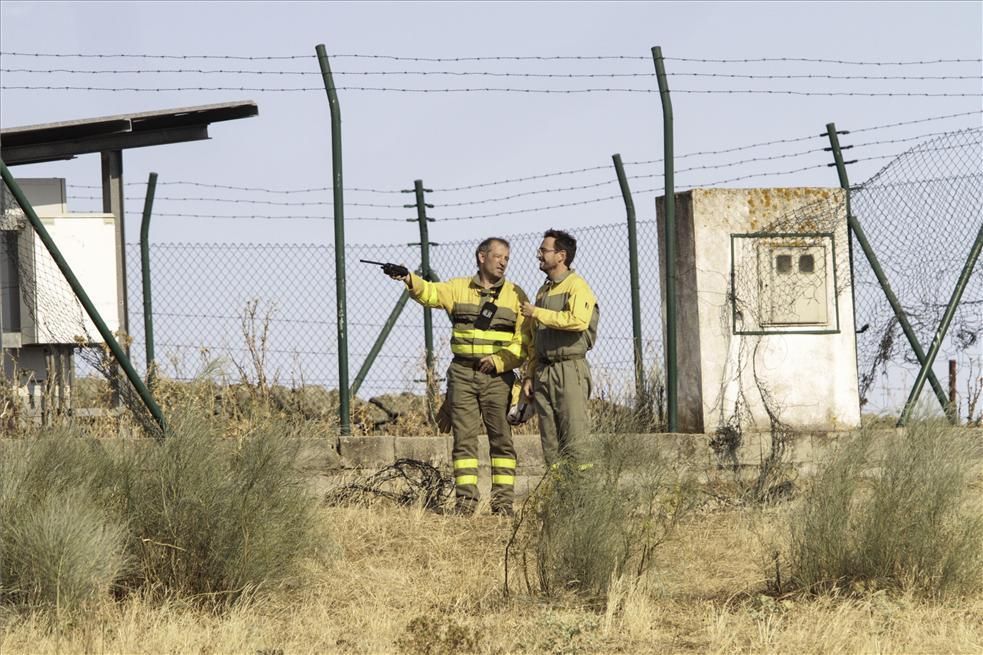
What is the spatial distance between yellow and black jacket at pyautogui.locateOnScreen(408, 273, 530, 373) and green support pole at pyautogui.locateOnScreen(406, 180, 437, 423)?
4.50 ft

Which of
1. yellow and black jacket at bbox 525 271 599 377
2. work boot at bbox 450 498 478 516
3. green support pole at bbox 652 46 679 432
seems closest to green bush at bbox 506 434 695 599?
yellow and black jacket at bbox 525 271 599 377

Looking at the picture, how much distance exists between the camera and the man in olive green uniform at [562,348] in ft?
29.2

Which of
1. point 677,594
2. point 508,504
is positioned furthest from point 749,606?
point 508,504

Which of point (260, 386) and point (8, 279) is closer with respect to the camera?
point (260, 386)

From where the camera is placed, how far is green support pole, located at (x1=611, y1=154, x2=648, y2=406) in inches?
418

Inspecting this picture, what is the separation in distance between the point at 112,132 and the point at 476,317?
401cm

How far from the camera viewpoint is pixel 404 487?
32.3ft

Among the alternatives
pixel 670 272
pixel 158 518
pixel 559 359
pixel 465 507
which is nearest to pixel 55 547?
pixel 158 518

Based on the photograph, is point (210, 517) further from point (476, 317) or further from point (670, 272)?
point (670, 272)

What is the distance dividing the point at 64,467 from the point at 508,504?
2925mm

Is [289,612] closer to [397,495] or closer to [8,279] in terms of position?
[397,495]

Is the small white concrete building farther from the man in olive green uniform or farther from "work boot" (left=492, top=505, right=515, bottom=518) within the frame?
"work boot" (left=492, top=505, right=515, bottom=518)

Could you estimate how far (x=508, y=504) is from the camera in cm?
921

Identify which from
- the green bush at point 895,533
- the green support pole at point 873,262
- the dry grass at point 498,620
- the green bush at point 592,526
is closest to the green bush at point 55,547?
the dry grass at point 498,620
